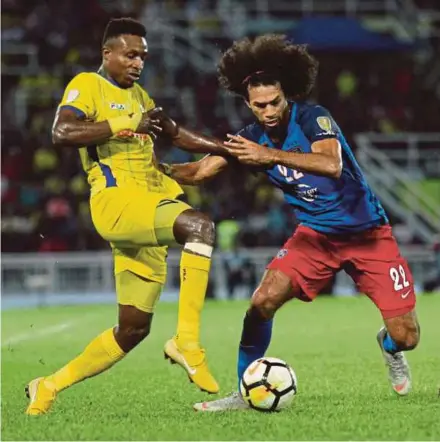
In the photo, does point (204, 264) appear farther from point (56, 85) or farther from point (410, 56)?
point (410, 56)

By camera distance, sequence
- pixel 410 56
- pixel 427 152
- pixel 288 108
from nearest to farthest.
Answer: pixel 288 108 < pixel 427 152 < pixel 410 56

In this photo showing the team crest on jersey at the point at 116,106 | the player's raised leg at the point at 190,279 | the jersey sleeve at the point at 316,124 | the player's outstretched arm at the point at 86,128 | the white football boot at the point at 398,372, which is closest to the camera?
the player's raised leg at the point at 190,279

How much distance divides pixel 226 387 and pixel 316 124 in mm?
2477

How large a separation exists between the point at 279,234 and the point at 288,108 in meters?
13.8

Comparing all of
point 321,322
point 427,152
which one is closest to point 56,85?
point 427,152

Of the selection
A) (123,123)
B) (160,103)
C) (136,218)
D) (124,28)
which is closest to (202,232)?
(136,218)

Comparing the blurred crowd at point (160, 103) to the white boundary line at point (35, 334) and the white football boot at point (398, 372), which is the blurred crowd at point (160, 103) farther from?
the white football boot at point (398, 372)

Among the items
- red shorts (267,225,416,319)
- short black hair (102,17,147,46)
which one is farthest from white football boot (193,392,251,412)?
short black hair (102,17,147,46)

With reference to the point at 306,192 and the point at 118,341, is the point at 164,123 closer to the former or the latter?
the point at 306,192

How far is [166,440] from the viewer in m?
6.28

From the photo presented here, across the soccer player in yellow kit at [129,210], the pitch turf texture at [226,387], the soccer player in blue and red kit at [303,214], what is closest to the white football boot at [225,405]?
the soccer player in blue and red kit at [303,214]

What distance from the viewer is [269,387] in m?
7.36

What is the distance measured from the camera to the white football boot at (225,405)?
748 centimetres

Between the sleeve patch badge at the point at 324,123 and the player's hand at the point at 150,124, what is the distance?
3.06ft
